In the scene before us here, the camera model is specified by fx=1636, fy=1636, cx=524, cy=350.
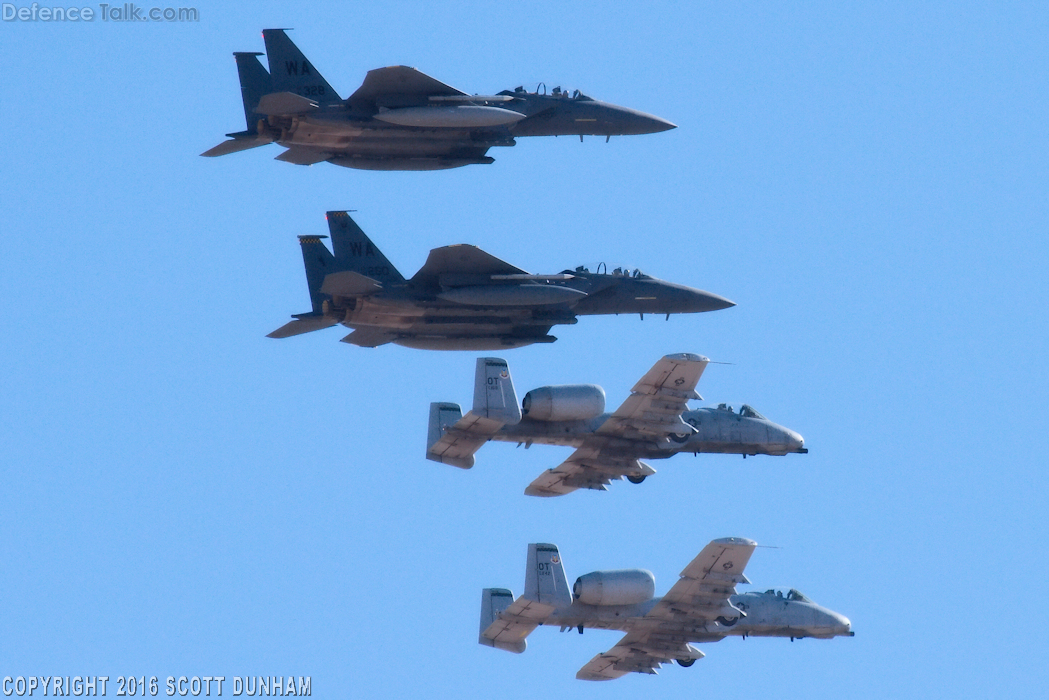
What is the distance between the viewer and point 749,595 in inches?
2234

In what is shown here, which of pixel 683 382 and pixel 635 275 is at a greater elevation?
pixel 635 275

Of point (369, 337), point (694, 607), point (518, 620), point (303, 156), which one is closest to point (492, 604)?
point (518, 620)

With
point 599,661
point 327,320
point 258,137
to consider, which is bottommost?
point 599,661

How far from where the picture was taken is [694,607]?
53.8m

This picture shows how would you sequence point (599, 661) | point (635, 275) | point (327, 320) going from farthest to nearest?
1. point (599, 661)
2. point (635, 275)
3. point (327, 320)

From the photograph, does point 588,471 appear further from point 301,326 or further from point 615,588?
point 301,326

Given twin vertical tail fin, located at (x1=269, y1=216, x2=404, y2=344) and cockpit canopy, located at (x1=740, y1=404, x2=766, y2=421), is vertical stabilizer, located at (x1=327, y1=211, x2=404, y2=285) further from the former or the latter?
cockpit canopy, located at (x1=740, y1=404, x2=766, y2=421)

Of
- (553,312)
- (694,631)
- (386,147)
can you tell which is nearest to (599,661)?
(694,631)

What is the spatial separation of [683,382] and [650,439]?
114 inches

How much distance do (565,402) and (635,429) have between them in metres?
2.85

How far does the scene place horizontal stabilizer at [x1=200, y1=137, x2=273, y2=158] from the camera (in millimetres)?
50375

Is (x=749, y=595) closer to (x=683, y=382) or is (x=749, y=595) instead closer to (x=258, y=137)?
(x=683, y=382)

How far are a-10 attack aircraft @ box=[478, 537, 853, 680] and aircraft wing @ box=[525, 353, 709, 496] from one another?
2701 millimetres

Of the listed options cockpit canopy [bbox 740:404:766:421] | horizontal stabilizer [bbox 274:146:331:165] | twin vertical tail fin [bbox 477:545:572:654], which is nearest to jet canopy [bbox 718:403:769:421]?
cockpit canopy [bbox 740:404:766:421]
